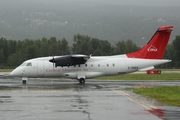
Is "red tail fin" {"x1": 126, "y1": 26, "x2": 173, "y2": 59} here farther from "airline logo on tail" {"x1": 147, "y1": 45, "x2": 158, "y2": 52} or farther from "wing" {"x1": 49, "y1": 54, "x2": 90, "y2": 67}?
"wing" {"x1": 49, "y1": 54, "x2": 90, "y2": 67}

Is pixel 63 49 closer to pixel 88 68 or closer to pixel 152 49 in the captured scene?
pixel 88 68

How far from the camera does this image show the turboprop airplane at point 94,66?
3622 centimetres

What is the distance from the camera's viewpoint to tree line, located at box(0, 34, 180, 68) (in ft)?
331

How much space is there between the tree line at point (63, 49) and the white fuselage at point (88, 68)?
206 feet

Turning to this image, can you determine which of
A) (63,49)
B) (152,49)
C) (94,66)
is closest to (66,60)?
(94,66)

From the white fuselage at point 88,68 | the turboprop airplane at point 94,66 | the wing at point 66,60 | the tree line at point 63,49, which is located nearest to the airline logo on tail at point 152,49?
the turboprop airplane at point 94,66

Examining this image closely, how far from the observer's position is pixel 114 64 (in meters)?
36.6

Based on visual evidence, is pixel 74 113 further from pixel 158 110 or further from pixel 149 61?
pixel 149 61

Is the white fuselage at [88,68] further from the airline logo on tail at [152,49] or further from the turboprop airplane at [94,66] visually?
the airline logo on tail at [152,49]

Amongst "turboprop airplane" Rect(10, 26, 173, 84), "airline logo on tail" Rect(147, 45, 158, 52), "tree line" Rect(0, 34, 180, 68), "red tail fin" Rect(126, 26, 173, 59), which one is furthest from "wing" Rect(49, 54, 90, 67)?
"tree line" Rect(0, 34, 180, 68)

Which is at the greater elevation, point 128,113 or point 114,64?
point 114,64

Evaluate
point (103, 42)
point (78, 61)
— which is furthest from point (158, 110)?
point (103, 42)

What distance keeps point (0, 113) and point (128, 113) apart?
5.30 meters

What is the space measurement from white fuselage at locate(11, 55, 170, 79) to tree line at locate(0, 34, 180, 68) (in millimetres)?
62918
